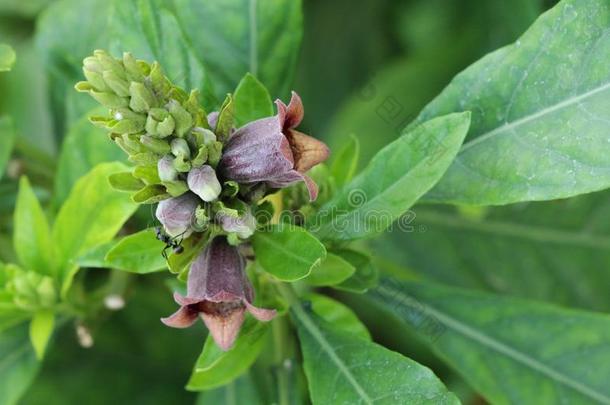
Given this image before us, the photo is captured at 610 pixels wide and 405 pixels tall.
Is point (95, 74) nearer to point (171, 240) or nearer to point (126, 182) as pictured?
point (126, 182)

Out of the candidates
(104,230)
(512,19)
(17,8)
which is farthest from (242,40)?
(17,8)

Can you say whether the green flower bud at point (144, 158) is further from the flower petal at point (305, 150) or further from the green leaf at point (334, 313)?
the green leaf at point (334, 313)

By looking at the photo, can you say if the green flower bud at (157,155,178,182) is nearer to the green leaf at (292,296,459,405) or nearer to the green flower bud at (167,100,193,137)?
the green flower bud at (167,100,193,137)

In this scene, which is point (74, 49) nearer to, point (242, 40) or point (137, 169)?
point (242, 40)

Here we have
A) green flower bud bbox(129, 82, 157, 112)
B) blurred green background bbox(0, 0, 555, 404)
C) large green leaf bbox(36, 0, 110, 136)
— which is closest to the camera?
green flower bud bbox(129, 82, 157, 112)

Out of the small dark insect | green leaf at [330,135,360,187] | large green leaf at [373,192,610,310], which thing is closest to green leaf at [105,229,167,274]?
the small dark insect

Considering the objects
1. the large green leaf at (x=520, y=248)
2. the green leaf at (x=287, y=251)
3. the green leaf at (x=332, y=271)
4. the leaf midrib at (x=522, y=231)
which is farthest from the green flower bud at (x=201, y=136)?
the leaf midrib at (x=522, y=231)
